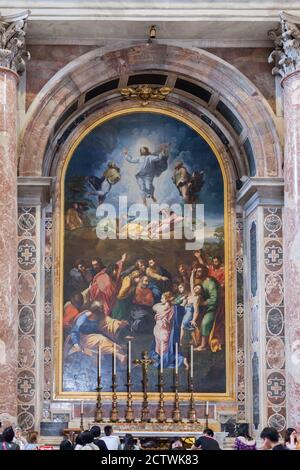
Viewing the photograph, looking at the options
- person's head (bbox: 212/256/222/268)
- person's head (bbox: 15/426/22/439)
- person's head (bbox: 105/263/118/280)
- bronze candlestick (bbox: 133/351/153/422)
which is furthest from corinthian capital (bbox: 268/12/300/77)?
person's head (bbox: 15/426/22/439)

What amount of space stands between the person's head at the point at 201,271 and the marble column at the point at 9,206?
12.9ft

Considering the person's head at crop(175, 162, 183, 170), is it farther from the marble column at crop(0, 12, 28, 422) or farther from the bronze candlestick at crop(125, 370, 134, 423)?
the bronze candlestick at crop(125, 370, 134, 423)

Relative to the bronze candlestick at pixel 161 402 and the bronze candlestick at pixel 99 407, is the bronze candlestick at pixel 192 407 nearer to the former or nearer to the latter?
the bronze candlestick at pixel 161 402

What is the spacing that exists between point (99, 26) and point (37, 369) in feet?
19.6

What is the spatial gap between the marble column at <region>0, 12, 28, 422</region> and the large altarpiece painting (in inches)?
92.1

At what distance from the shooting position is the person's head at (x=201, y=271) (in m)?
22.2

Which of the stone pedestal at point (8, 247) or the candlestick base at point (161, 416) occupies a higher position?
the stone pedestal at point (8, 247)

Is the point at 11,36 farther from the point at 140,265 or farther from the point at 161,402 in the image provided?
the point at 161,402

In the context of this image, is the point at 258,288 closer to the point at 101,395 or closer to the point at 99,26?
the point at 101,395

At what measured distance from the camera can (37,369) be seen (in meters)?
20.8

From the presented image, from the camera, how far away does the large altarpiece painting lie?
2186 centimetres

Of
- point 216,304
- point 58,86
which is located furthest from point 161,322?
point 58,86

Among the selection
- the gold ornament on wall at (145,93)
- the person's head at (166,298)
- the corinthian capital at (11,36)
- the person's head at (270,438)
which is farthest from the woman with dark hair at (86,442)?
the gold ornament on wall at (145,93)
